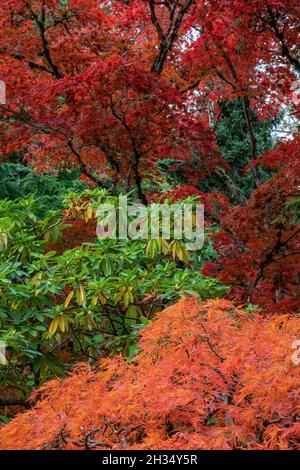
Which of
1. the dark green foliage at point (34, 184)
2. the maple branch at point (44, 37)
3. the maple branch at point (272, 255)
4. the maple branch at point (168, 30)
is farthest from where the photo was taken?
the dark green foliage at point (34, 184)

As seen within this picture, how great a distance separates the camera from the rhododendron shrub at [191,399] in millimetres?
2229

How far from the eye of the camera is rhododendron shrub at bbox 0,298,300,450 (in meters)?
2.23

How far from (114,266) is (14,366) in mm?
960

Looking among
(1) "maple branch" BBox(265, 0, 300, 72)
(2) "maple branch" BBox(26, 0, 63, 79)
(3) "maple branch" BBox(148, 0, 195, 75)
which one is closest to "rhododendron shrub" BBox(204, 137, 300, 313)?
(1) "maple branch" BBox(265, 0, 300, 72)

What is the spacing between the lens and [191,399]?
7.90 ft

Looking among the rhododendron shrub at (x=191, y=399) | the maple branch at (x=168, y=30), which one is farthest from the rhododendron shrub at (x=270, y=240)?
the rhododendron shrub at (x=191, y=399)

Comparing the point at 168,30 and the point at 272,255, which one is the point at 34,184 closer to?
the point at 168,30

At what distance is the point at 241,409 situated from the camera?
2.31 m

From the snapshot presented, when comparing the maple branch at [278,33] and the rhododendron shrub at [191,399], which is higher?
the maple branch at [278,33]

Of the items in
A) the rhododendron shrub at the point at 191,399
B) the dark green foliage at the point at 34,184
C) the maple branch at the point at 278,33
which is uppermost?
the maple branch at the point at 278,33

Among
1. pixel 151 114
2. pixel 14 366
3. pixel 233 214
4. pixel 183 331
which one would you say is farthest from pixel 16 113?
pixel 183 331

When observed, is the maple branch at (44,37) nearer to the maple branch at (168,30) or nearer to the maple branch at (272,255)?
the maple branch at (168,30)

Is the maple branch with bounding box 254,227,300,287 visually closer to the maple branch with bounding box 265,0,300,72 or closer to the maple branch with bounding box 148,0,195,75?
the maple branch with bounding box 265,0,300,72

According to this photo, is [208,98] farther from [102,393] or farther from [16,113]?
[102,393]
